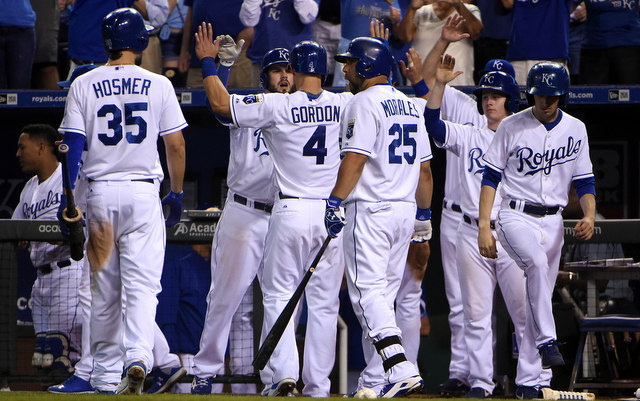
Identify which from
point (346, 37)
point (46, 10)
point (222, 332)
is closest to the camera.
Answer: point (222, 332)

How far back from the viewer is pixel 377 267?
5.47m

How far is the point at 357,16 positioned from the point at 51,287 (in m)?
3.13

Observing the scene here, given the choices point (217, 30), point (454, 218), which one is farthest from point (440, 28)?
point (454, 218)

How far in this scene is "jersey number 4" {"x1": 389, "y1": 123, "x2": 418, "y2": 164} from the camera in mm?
5617

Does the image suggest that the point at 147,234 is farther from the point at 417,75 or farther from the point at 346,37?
the point at 346,37

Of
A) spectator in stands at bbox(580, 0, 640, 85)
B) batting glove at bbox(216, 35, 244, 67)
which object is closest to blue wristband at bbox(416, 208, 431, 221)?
batting glove at bbox(216, 35, 244, 67)

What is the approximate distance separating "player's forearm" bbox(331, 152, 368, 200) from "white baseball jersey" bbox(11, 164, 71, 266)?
2.61 meters

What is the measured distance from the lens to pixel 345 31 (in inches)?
324

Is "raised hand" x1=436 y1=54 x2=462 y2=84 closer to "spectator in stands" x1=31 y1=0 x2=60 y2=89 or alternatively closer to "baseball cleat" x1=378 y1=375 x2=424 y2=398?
"baseball cleat" x1=378 y1=375 x2=424 y2=398

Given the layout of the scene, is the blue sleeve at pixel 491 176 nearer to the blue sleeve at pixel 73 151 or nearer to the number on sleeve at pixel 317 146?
the number on sleeve at pixel 317 146

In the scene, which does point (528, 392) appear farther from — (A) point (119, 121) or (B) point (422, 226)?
(A) point (119, 121)

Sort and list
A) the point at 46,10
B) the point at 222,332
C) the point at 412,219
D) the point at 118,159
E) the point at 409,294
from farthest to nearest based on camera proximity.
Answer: the point at 46,10 < the point at 409,294 < the point at 222,332 < the point at 412,219 < the point at 118,159

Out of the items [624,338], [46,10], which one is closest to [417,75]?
[624,338]

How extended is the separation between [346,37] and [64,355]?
10.6ft
